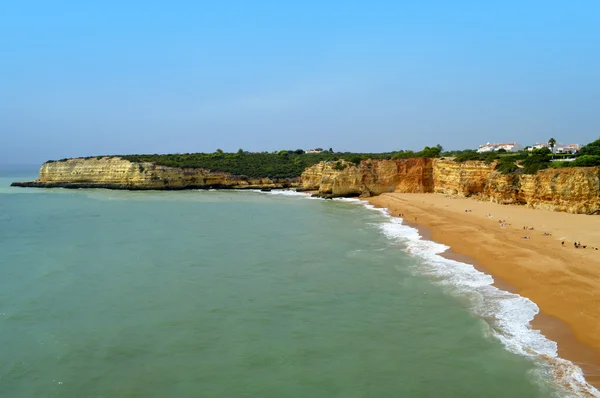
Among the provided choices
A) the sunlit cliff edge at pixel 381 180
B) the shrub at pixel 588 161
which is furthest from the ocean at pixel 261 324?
the shrub at pixel 588 161

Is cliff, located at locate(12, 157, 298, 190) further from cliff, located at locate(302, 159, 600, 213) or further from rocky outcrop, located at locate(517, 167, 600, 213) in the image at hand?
rocky outcrop, located at locate(517, 167, 600, 213)

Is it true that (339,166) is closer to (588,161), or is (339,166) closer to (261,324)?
(588,161)

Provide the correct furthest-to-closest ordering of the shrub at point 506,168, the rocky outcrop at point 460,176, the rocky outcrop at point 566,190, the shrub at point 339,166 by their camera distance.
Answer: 1. the shrub at point 339,166
2. the rocky outcrop at point 460,176
3. the shrub at point 506,168
4. the rocky outcrop at point 566,190

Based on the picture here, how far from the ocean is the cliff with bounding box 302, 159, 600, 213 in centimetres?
1340

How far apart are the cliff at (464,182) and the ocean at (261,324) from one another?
44.0 ft

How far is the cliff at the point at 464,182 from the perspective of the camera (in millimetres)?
28703

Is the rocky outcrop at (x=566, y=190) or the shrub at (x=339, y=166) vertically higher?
the shrub at (x=339, y=166)

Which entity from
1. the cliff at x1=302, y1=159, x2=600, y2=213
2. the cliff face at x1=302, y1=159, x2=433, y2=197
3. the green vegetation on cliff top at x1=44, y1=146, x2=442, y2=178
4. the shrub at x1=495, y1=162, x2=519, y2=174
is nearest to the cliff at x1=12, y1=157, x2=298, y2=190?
the green vegetation on cliff top at x1=44, y1=146, x2=442, y2=178

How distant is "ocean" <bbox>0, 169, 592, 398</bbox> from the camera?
8906mm

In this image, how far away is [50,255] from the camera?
20.5 meters

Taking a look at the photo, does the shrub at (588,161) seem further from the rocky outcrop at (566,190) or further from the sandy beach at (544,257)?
the sandy beach at (544,257)

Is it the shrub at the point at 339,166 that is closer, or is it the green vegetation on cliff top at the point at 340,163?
the green vegetation on cliff top at the point at 340,163

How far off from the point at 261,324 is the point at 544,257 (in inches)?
484

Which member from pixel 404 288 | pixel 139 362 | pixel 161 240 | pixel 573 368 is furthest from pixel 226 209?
pixel 573 368
